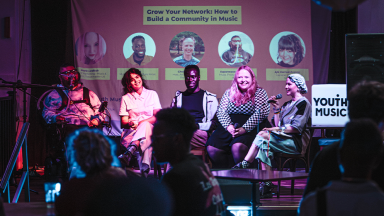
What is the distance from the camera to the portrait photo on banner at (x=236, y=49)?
19.4 feet

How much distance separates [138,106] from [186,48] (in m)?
1.41

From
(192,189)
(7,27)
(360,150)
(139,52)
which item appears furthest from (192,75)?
(360,150)

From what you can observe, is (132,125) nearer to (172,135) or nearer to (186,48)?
(186,48)

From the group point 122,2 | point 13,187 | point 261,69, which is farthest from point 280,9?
point 13,187

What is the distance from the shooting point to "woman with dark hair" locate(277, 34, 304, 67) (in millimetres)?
5844

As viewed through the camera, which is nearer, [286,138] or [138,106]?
[286,138]

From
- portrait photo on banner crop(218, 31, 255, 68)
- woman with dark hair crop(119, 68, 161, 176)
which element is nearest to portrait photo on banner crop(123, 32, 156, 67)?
woman with dark hair crop(119, 68, 161, 176)

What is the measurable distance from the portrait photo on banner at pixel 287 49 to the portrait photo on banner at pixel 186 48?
3.79 ft

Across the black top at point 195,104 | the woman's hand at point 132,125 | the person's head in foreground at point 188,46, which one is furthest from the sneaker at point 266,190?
the person's head in foreground at point 188,46

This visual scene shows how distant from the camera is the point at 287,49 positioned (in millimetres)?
5852

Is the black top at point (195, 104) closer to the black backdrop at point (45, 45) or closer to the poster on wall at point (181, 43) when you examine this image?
the poster on wall at point (181, 43)

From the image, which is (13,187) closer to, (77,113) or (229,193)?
(77,113)

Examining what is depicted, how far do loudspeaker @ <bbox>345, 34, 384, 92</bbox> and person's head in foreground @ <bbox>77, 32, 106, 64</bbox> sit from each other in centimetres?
387

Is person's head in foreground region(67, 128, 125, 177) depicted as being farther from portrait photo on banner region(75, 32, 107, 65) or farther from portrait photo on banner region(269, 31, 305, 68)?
portrait photo on banner region(269, 31, 305, 68)
